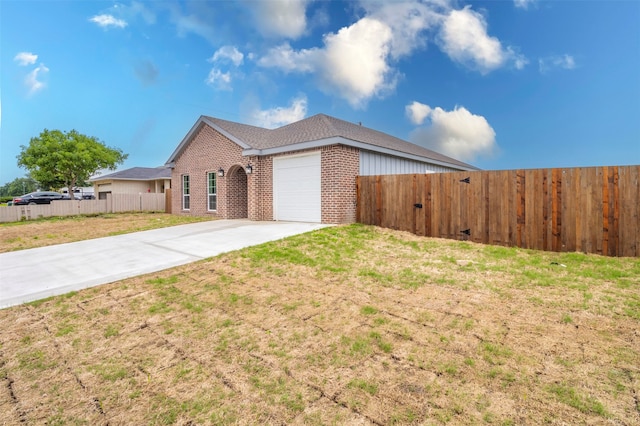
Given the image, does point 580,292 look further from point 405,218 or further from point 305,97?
point 305,97

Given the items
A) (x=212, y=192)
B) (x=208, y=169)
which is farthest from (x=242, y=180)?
(x=208, y=169)

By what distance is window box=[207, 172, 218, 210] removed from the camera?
16250 mm

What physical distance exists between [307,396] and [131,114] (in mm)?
Result: 24517

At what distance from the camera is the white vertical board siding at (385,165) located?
1156cm

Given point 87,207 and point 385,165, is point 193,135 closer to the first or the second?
point 87,207

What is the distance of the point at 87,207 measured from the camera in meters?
21.0

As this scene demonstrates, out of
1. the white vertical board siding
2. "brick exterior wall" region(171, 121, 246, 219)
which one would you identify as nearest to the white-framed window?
"brick exterior wall" region(171, 121, 246, 219)

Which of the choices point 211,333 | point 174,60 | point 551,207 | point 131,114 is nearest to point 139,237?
point 211,333

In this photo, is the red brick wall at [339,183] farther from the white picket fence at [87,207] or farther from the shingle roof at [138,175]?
the shingle roof at [138,175]

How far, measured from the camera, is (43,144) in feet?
90.4

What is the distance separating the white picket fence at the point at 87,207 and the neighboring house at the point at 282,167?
21.6 feet

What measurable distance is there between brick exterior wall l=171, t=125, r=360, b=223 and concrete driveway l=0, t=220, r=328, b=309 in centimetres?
175

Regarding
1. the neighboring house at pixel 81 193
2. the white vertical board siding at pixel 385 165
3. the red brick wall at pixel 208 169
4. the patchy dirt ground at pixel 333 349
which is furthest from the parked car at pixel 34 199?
the white vertical board siding at pixel 385 165

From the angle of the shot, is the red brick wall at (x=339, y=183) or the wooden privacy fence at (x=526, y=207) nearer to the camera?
the wooden privacy fence at (x=526, y=207)
